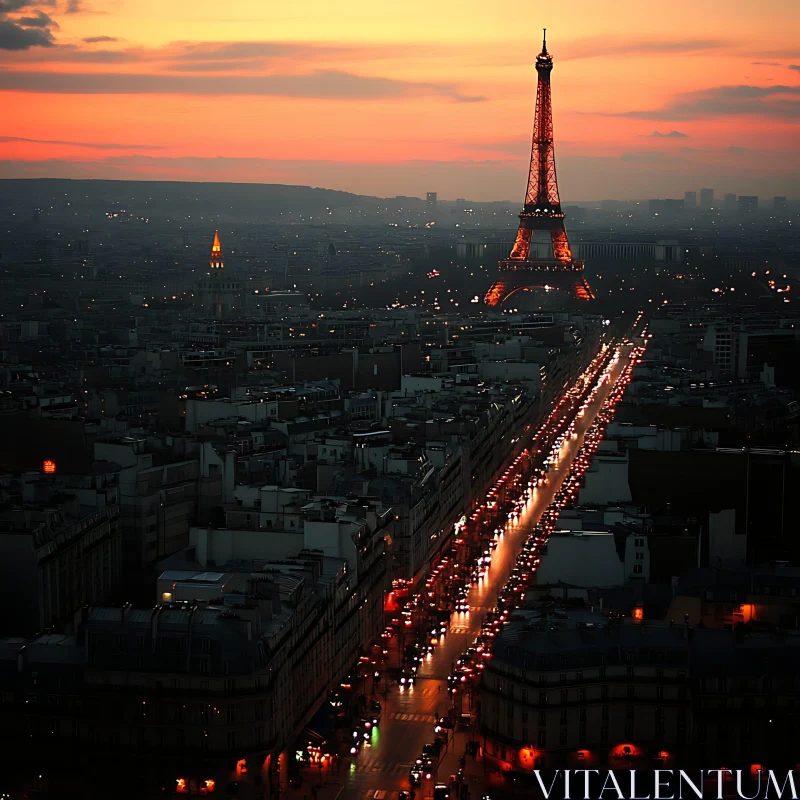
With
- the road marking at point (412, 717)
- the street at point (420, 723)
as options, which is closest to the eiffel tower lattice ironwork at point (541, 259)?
the street at point (420, 723)

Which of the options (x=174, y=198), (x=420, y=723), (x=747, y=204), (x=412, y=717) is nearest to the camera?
(x=420, y=723)

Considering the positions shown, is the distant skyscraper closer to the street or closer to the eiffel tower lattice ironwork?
the eiffel tower lattice ironwork

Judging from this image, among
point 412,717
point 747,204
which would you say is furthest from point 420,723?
point 747,204

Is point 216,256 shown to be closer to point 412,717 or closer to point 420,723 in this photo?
point 412,717

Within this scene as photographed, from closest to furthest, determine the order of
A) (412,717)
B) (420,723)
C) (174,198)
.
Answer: (420,723), (412,717), (174,198)

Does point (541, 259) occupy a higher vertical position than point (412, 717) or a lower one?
higher

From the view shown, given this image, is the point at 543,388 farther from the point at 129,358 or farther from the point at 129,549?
the point at 129,549

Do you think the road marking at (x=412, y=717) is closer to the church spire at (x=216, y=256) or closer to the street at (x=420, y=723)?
the street at (x=420, y=723)

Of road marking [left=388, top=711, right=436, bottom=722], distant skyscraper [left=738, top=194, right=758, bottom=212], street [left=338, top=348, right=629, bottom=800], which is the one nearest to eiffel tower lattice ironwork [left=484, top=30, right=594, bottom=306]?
distant skyscraper [left=738, top=194, right=758, bottom=212]
